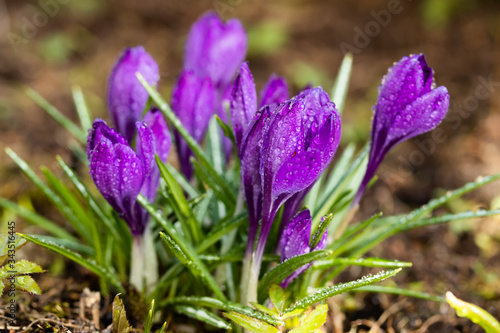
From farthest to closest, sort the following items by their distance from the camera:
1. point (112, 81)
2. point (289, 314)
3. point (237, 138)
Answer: point (112, 81) < point (237, 138) < point (289, 314)

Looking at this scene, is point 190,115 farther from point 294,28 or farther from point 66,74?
point 294,28

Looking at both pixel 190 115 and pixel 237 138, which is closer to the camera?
pixel 237 138

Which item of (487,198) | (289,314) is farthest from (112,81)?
Answer: (487,198)

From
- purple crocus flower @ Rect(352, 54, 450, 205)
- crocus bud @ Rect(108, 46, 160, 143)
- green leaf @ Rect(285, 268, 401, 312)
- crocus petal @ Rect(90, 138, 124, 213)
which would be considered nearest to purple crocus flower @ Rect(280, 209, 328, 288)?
green leaf @ Rect(285, 268, 401, 312)

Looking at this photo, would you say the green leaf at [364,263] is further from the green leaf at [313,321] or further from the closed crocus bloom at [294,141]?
the closed crocus bloom at [294,141]

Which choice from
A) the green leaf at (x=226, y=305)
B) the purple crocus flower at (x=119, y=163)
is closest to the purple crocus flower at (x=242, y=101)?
the purple crocus flower at (x=119, y=163)

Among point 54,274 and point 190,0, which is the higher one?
point 190,0

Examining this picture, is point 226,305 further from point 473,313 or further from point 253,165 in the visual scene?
point 473,313

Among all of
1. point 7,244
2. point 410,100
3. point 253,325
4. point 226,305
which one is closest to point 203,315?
point 226,305
